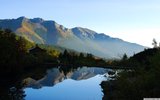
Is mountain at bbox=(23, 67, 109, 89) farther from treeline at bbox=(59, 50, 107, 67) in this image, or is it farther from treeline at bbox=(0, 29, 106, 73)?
treeline at bbox=(59, 50, 107, 67)

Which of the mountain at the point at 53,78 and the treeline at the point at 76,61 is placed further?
the treeline at the point at 76,61

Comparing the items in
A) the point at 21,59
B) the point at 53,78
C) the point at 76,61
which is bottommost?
the point at 53,78

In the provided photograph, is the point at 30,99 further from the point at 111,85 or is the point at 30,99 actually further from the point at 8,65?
the point at 8,65

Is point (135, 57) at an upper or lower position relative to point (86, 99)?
upper

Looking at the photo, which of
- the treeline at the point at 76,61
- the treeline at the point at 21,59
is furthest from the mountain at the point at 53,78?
Answer: the treeline at the point at 76,61

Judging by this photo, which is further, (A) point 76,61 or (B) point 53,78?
(A) point 76,61

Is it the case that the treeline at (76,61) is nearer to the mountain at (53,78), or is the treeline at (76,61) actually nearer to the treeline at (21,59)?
the treeline at (21,59)

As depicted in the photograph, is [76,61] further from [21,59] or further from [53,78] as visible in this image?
[21,59]

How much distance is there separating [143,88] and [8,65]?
146 feet

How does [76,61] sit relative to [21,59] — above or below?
above

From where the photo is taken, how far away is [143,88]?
86.4 ft

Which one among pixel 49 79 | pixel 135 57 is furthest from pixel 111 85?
pixel 135 57

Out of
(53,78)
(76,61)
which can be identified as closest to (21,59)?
(53,78)

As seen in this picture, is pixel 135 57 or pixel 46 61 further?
pixel 46 61
